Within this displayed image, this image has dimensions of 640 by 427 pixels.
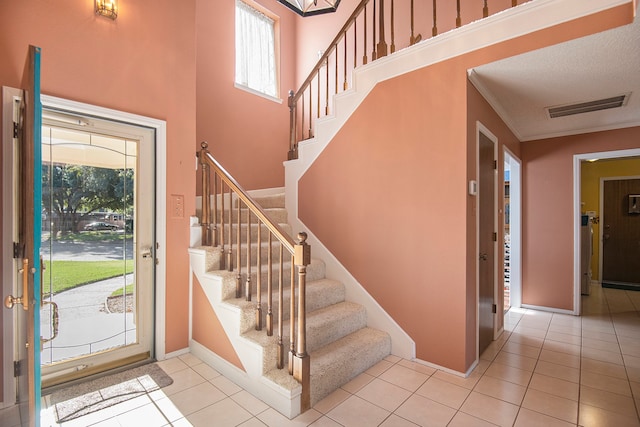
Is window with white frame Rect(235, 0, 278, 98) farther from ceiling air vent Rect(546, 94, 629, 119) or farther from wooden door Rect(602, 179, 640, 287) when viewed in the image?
wooden door Rect(602, 179, 640, 287)

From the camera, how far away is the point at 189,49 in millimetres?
3072

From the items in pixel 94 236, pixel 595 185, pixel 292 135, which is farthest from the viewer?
pixel 595 185

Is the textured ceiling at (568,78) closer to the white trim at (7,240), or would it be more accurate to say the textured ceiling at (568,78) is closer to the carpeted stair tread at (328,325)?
the carpeted stair tread at (328,325)

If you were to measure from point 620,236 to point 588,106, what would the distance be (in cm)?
458

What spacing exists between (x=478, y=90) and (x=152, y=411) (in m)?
3.71

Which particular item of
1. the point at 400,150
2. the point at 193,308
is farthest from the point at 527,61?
the point at 193,308

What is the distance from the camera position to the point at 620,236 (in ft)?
20.4

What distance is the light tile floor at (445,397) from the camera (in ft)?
6.74

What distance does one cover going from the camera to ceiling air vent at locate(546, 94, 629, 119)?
10.4 ft

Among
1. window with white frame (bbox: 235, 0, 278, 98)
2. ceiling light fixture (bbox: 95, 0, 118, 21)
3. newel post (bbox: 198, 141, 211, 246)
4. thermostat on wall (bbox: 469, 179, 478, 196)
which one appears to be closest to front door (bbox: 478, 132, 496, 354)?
thermostat on wall (bbox: 469, 179, 478, 196)

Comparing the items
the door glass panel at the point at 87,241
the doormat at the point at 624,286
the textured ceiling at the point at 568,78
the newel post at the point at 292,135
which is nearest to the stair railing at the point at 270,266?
the door glass panel at the point at 87,241

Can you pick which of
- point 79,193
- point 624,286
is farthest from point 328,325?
point 624,286

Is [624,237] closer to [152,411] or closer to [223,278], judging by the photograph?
[223,278]

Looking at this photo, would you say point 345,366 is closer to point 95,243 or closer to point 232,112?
point 95,243
